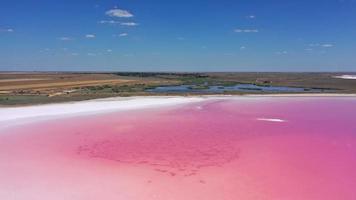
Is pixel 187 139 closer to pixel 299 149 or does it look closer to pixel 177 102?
pixel 299 149

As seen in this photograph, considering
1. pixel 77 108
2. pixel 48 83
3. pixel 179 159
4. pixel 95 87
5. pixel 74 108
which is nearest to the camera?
pixel 179 159

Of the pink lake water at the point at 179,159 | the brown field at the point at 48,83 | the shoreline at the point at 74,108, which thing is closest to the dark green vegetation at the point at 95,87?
the brown field at the point at 48,83

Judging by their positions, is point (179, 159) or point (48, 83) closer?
point (179, 159)

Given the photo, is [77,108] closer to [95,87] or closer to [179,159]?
[179,159]

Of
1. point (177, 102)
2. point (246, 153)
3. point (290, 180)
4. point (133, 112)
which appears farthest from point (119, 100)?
point (290, 180)

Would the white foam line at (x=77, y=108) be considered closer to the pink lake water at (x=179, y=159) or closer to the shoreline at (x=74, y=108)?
the shoreline at (x=74, y=108)

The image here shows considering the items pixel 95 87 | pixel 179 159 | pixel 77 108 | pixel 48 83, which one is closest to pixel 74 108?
pixel 77 108

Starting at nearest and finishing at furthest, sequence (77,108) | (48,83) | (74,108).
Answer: (74,108), (77,108), (48,83)
